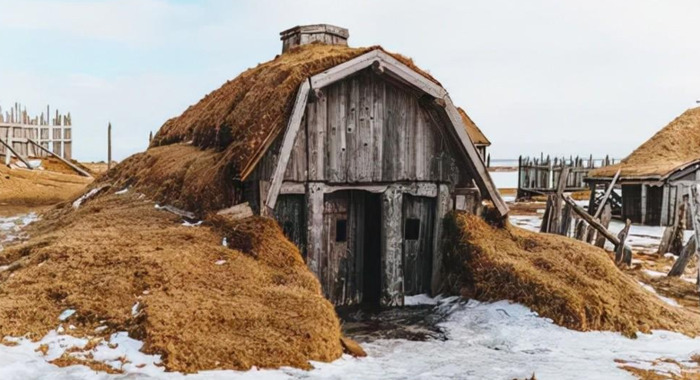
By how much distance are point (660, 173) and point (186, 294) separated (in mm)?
24978

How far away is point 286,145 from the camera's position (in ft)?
34.7

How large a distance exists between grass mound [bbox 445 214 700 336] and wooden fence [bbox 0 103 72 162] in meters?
35.3

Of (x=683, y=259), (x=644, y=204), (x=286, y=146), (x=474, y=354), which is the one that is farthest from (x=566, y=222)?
(x=644, y=204)

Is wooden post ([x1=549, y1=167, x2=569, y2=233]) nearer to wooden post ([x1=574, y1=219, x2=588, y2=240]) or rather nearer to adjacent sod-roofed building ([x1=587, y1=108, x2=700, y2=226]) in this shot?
wooden post ([x1=574, y1=219, x2=588, y2=240])

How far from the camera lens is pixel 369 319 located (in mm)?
11117

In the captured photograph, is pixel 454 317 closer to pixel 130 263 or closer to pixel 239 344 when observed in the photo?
pixel 239 344

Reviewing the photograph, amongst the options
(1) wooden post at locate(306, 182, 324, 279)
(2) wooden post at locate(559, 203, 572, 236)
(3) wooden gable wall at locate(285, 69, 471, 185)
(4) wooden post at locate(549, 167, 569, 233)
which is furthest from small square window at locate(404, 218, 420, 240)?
(2) wooden post at locate(559, 203, 572, 236)

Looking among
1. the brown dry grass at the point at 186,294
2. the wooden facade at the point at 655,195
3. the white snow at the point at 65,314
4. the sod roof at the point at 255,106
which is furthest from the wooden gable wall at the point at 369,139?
the wooden facade at the point at 655,195

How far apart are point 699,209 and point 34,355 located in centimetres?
1403

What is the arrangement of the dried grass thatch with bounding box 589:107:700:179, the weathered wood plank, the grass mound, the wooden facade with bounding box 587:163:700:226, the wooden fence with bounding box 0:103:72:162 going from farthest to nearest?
the wooden fence with bounding box 0:103:72:162 → the dried grass thatch with bounding box 589:107:700:179 → the wooden facade with bounding box 587:163:700:226 → the weathered wood plank → the grass mound

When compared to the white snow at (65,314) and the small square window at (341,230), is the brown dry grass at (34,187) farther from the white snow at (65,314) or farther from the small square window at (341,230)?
the white snow at (65,314)

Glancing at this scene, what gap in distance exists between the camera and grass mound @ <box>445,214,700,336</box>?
1033 cm

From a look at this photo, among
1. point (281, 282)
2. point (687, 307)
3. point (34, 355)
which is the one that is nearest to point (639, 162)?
point (687, 307)

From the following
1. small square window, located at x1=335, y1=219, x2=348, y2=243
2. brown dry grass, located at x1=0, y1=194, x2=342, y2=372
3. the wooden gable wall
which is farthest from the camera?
small square window, located at x1=335, y1=219, x2=348, y2=243
